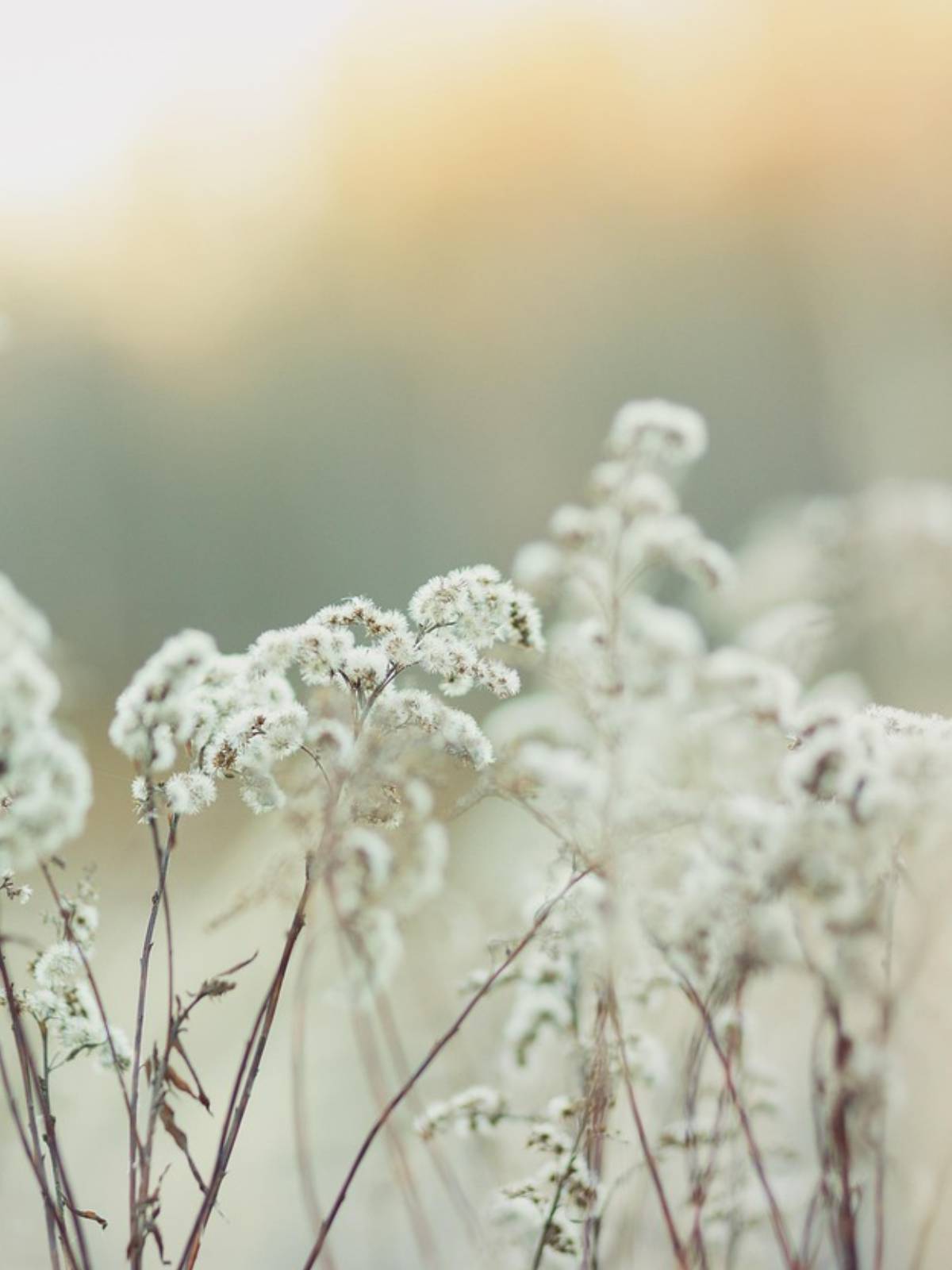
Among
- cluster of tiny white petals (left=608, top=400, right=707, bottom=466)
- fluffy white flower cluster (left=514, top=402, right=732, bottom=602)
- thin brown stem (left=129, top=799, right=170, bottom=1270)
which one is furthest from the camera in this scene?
cluster of tiny white petals (left=608, top=400, right=707, bottom=466)

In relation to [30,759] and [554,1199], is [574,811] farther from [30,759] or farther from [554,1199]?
[30,759]

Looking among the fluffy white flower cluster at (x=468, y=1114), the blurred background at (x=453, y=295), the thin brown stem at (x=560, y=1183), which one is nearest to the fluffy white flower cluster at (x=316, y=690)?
the thin brown stem at (x=560, y=1183)

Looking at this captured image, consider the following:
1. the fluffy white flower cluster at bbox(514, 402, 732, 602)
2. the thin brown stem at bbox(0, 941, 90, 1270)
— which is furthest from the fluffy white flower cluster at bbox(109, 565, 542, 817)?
the thin brown stem at bbox(0, 941, 90, 1270)

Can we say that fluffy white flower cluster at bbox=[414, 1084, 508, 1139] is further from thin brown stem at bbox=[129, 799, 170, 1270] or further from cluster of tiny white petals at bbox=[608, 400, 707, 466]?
cluster of tiny white petals at bbox=[608, 400, 707, 466]

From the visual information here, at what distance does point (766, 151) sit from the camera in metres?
5.48

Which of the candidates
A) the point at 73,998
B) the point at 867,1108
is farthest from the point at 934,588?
the point at 73,998

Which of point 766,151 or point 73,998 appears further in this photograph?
point 766,151

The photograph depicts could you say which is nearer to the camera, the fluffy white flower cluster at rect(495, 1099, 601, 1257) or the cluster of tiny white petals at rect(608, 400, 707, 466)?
the fluffy white flower cluster at rect(495, 1099, 601, 1257)

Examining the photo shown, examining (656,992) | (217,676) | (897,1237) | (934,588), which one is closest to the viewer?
(217,676)

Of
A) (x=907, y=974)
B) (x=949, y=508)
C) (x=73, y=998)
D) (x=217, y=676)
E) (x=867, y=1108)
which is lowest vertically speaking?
(x=867, y=1108)

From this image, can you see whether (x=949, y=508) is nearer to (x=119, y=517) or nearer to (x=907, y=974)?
(x=907, y=974)

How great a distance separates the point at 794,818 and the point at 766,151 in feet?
17.8

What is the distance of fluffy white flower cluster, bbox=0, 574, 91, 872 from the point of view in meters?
0.92

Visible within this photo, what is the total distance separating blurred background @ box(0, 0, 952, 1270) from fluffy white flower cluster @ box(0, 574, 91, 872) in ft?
12.7
